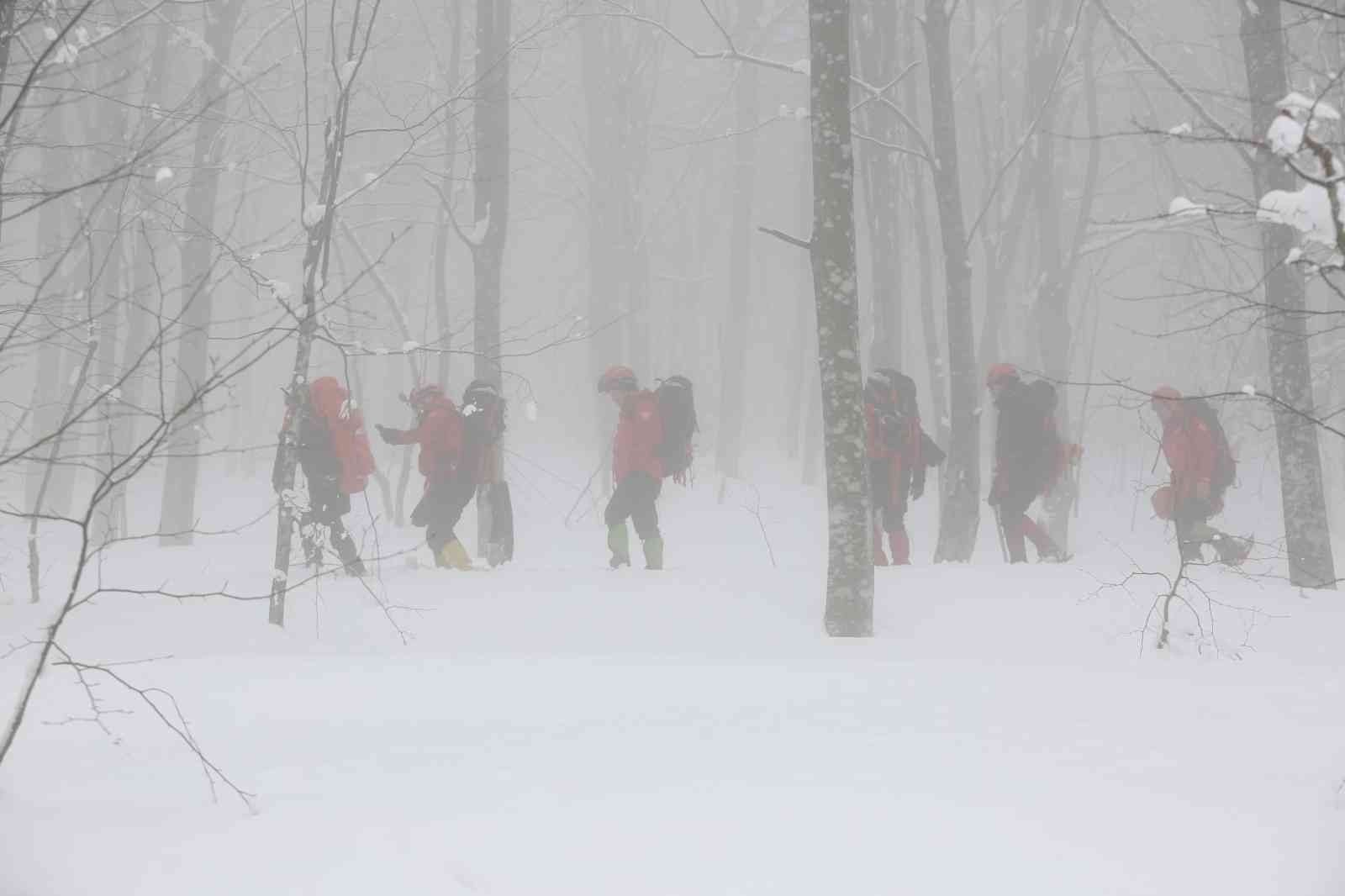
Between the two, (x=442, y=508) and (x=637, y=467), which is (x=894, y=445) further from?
(x=442, y=508)

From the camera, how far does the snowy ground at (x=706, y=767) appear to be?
252 centimetres

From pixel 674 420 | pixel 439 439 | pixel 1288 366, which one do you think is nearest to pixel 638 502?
pixel 674 420

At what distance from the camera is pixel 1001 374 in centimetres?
890

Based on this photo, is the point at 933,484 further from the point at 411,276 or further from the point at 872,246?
the point at 411,276

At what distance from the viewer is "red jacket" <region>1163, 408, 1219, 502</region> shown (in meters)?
8.60

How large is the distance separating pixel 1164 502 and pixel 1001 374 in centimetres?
198

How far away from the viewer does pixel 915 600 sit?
259 inches

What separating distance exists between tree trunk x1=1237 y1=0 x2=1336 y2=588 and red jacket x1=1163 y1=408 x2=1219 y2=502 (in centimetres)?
75

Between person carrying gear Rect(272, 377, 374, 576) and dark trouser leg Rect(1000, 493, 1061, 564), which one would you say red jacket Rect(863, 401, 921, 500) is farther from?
person carrying gear Rect(272, 377, 374, 576)

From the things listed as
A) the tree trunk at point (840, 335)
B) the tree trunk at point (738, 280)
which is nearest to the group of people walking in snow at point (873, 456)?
the tree trunk at point (840, 335)

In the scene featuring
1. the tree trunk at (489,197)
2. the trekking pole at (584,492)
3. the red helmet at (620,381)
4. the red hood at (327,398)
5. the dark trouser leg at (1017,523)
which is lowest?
the dark trouser leg at (1017,523)

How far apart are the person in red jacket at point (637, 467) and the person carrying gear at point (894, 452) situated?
1805 millimetres

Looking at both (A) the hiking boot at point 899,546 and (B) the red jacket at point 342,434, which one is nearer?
(B) the red jacket at point 342,434

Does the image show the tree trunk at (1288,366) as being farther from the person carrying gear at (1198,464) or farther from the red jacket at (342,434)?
the red jacket at (342,434)
